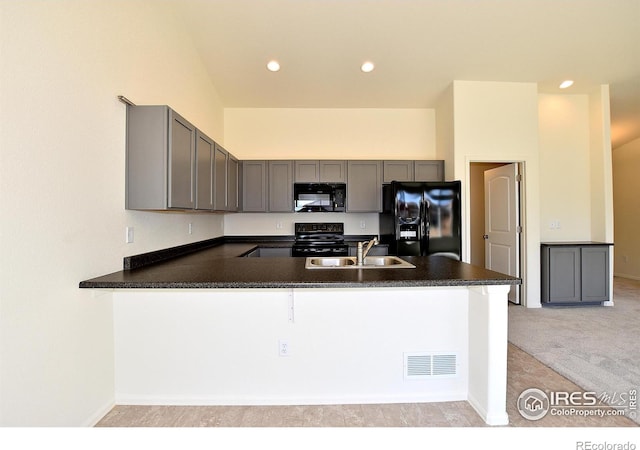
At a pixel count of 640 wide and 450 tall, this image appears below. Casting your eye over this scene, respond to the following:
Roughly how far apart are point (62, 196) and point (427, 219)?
3467mm

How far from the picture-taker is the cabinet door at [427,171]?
4.40m

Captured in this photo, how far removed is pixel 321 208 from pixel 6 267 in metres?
3.41

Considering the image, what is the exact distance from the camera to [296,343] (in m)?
2.09

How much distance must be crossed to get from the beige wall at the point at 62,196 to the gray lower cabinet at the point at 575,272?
4.79 metres

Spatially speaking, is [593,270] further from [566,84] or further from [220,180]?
[220,180]

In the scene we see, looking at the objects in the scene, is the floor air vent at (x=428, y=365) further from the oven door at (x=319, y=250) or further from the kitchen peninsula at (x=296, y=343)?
the oven door at (x=319, y=250)

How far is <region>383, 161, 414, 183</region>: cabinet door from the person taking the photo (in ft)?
14.5

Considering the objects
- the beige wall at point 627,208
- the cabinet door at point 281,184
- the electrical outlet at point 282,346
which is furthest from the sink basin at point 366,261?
the beige wall at point 627,208

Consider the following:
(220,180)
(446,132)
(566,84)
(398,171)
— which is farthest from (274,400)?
(566,84)

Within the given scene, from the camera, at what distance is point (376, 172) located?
4477 millimetres

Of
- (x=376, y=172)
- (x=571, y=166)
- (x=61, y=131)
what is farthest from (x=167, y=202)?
(x=571, y=166)

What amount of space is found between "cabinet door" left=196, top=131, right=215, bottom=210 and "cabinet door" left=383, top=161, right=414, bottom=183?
2.42 meters

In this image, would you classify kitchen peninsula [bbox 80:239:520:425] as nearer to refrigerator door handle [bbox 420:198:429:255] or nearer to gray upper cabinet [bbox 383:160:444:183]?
refrigerator door handle [bbox 420:198:429:255]

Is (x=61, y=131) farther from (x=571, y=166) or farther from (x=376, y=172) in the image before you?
(x=571, y=166)
